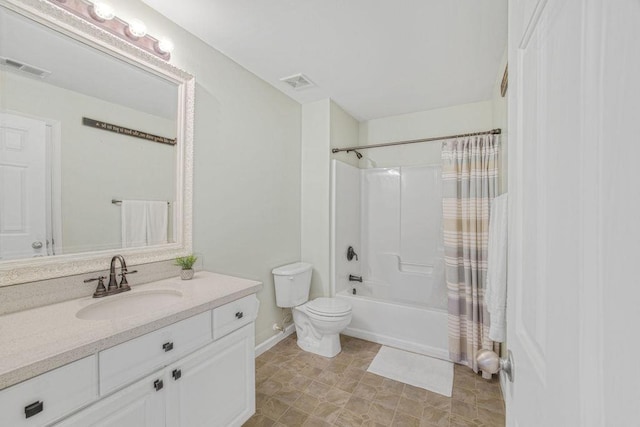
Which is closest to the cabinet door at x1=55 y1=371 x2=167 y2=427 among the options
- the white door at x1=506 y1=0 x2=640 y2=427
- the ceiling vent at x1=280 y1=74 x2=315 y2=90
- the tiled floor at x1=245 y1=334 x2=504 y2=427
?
the tiled floor at x1=245 y1=334 x2=504 y2=427

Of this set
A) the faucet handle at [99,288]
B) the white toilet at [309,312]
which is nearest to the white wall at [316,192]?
the white toilet at [309,312]

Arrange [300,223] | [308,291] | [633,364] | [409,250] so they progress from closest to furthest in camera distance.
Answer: [633,364] < [308,291] < [300,223] < [409,250]

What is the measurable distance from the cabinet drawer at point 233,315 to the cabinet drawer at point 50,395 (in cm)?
51

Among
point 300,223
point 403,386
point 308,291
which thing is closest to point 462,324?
point 403,386

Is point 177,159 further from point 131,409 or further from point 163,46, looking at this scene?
point 131,409

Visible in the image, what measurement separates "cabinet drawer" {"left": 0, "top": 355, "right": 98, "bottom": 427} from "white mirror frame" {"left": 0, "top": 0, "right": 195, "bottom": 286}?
23.8 inches

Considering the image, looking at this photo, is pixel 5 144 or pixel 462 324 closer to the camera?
pixel 5 144

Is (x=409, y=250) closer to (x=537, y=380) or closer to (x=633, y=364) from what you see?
(x=537, y=380)

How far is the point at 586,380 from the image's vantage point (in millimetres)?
339

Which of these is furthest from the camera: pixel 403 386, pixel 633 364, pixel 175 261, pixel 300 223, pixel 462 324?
pixel 300 223

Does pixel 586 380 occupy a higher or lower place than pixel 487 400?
higher

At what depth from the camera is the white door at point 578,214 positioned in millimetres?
271

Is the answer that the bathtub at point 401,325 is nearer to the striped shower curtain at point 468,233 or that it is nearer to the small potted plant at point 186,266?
the striped shower curtain at point 468,233

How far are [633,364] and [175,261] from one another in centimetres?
194
